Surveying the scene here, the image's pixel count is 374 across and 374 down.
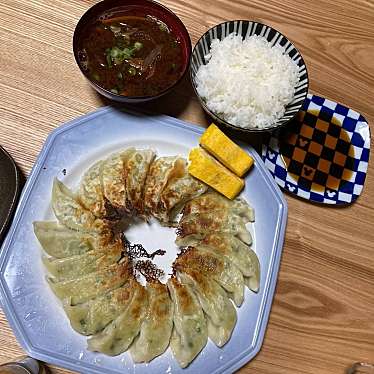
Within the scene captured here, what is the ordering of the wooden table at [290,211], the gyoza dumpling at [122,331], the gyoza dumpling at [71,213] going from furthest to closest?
1. the wooden table at [290,211]
2. the gyoza dumpling at [71,213]
3. the gyoza dumpling at [122,331]

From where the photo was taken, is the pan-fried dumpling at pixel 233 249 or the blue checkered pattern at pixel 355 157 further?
the blue checkered pattern at pixel 355 157

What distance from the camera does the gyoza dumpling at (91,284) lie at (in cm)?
247

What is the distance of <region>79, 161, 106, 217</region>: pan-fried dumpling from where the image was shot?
8.41 feet

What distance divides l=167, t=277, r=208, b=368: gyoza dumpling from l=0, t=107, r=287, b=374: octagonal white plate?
0.05m

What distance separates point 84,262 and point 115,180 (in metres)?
0.40

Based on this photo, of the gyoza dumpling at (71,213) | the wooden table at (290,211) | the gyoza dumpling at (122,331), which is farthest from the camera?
the wooden table at (290,211)

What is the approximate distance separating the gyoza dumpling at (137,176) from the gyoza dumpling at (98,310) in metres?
0.40

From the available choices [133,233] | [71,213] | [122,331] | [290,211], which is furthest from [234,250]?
[71,213]

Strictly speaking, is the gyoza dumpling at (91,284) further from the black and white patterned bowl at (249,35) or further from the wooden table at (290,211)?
the black and white patterned bowl at (249,35)

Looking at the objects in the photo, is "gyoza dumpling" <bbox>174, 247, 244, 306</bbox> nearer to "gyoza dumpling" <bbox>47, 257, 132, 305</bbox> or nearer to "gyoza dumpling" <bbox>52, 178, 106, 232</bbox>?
"gyoza dumpling" <bbox>47, 257, 132, 305</bbox>

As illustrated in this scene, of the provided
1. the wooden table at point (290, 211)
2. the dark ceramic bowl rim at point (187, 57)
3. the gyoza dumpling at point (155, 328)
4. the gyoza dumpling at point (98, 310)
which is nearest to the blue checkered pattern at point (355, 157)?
the wooden table at point (290, 211)

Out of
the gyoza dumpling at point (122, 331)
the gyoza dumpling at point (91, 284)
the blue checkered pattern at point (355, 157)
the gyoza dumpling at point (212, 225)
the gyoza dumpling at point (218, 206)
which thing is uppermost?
the blue checkered pattern at point (355, 157)

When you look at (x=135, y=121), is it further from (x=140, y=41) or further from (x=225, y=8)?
(x=225, y=8)

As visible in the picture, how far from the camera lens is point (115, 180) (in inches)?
102
